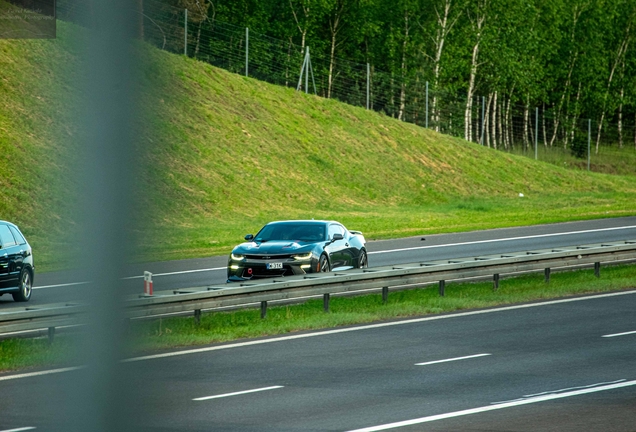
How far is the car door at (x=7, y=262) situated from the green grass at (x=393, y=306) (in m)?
4.06

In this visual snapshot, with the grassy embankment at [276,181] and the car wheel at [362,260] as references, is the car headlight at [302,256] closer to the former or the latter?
the grassy embankment at [276,181]

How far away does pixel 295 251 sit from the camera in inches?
781

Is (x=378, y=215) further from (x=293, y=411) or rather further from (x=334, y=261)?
(x=293, y=411)

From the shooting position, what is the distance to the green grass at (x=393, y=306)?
13.9 m

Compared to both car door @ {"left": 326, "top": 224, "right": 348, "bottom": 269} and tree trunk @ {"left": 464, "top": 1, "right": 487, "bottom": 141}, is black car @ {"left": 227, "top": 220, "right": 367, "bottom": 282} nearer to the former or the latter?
car door @ {"left": 326, "top": 224, "right": 348, "bottom": 269}

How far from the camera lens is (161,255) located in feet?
5.69

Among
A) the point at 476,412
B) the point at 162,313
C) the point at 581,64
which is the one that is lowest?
the point at 476,412

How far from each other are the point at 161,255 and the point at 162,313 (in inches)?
9.1

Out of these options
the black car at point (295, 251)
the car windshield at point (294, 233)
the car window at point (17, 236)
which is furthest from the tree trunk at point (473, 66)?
the car window at point (17, 236)

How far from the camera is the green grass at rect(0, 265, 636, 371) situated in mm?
13938

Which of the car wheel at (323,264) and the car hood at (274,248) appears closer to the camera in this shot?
the car hood at (274,248)

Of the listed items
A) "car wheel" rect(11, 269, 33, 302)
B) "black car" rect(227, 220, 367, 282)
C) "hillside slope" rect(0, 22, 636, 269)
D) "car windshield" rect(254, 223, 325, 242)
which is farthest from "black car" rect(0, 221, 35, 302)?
"car windshield" rect(254, 223, 325, 242)

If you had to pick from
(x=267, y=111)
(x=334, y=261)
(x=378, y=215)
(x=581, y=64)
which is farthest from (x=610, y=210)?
(x=581, y=64)

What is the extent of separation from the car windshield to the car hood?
1.87ft
